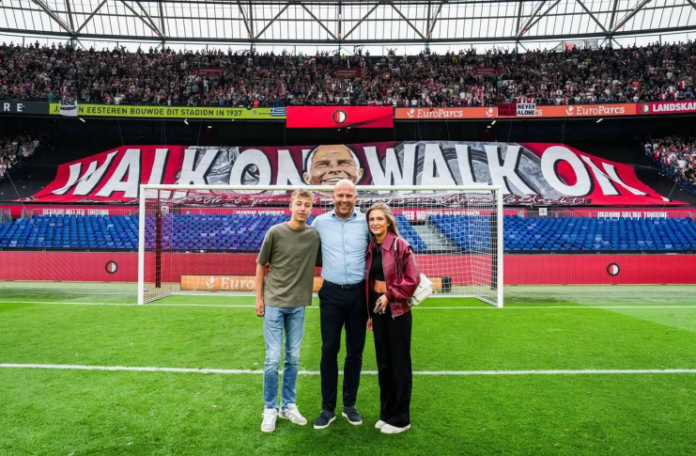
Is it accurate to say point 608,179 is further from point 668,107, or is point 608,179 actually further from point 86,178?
point 86,178

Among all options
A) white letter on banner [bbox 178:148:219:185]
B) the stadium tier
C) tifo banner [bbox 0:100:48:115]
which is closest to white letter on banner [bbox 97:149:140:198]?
white letter on banner [bbox 178:148:219:185]

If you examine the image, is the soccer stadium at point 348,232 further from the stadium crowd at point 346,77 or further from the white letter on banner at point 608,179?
the white letter on banner at point 608,179

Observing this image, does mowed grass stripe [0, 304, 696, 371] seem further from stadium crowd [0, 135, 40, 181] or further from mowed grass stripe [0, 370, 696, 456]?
stadium crowd [0, 135, 40, 181]

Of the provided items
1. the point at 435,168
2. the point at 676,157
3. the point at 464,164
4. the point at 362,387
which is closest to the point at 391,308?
the point at 362,387

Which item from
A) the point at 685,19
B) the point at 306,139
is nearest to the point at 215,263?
the point at 306,139

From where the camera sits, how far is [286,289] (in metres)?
3.62

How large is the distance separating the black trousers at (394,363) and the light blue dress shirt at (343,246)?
297 millimetres

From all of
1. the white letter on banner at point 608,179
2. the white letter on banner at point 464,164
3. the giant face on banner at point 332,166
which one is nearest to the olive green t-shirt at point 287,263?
the giant face on banner at point 332,166

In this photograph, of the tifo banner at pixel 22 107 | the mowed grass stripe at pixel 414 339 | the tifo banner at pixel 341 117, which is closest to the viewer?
the mowed grass stripe at pixel 414 339

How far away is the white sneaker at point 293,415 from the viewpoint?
3.71m

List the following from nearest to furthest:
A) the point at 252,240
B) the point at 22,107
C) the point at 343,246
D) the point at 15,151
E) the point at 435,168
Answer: the point at 343,246
the point at 252,240
the point at 22,107
the point at 435,168
the point at 15,151

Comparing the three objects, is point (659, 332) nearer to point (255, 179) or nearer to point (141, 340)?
point (141, 340)

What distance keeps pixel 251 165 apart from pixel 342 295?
76.3ft

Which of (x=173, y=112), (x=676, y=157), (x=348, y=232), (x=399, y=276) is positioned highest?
(x=173, y=112)
